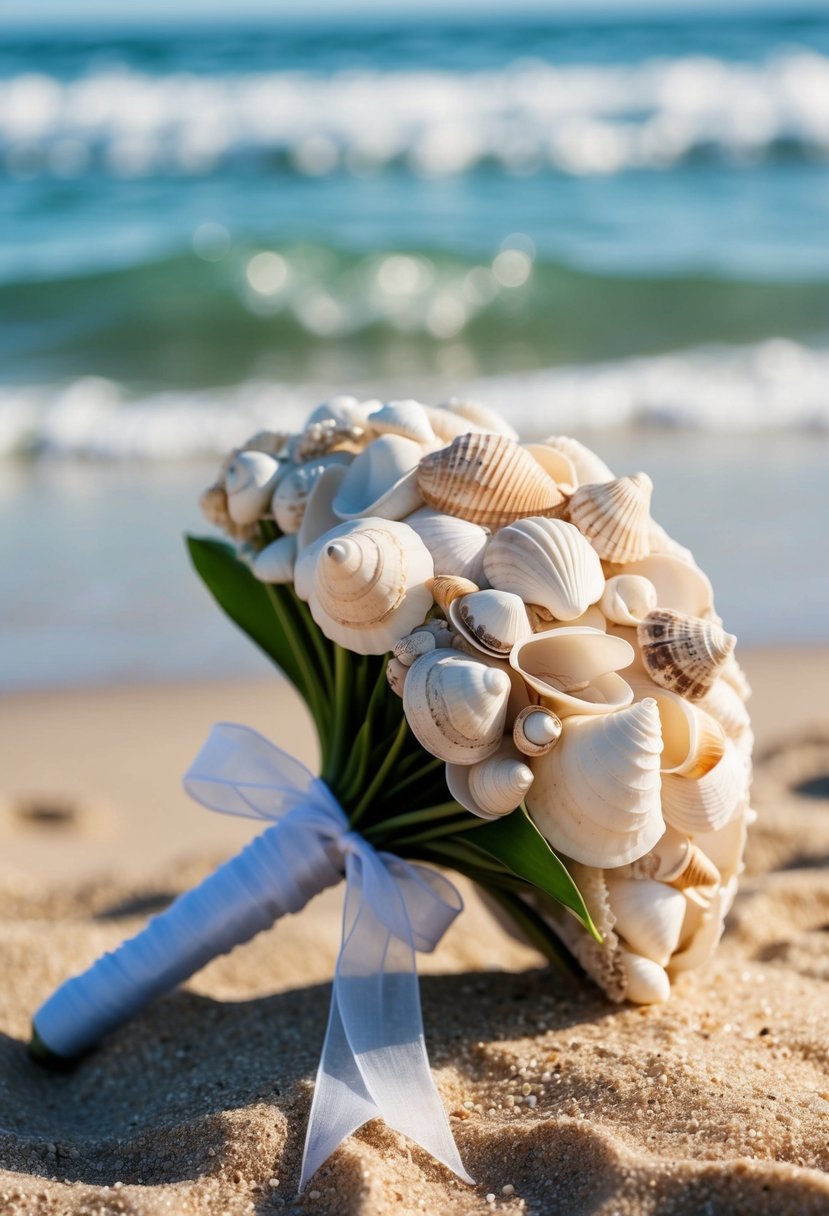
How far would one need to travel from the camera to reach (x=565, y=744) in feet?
5.08

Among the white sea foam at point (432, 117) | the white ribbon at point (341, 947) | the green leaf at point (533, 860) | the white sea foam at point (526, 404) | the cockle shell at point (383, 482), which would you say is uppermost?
the white sea foam at point (432, 117)

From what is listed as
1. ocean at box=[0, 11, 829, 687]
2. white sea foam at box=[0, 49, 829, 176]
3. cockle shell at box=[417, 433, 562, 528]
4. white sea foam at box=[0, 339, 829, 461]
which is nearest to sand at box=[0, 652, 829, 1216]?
cockle shell at box=[417, 433, 562, 528]

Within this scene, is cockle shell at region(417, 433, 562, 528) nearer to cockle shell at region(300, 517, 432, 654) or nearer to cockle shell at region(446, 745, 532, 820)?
cockle shell at region(300, 517, 432, 654)

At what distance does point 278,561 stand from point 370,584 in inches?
11.7

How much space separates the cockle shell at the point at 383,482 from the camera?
1729mm

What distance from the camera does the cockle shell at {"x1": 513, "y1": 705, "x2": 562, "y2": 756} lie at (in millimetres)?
1510

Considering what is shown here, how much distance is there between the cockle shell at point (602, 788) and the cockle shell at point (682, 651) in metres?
0.12

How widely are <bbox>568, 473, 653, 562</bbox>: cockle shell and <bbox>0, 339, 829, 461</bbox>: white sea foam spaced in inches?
187

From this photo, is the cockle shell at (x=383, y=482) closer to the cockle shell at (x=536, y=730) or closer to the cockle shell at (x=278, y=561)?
the cockle shell at (x=278, y=561)

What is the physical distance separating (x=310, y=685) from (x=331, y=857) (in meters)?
0.27

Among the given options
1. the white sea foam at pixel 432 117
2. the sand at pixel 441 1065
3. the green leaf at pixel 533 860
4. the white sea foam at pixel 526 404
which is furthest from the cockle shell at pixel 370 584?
the white sea foam at pixel 432 117

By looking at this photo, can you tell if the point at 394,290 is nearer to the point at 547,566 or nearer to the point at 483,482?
the point at 483,482

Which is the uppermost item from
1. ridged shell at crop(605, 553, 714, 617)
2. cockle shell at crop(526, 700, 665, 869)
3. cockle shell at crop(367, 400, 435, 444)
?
cockle shell at crop(367, 400, 435, 444)

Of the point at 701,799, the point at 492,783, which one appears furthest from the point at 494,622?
the point at 701,799
